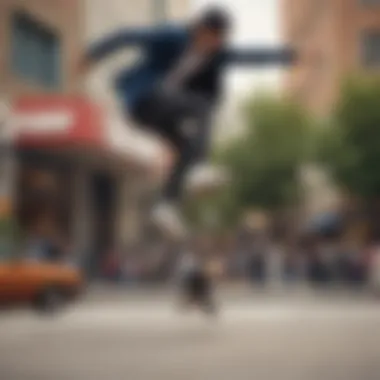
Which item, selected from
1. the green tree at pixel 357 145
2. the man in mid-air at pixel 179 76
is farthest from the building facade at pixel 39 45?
the green tree at pixel 357 145

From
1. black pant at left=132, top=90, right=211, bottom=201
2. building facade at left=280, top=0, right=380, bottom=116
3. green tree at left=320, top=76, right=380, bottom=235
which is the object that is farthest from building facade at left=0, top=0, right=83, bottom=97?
green tree at left=320, top=76, right=380, bottom=235

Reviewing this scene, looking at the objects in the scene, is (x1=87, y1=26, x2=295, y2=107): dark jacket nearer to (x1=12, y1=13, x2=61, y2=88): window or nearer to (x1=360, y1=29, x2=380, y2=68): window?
(x1=12, y1=13, x2=61, y2=88): window

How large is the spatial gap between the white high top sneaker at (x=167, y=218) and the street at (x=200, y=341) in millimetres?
270

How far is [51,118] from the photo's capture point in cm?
250

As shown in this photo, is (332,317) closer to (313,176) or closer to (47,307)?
(313,176)

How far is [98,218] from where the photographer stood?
8.79 feet

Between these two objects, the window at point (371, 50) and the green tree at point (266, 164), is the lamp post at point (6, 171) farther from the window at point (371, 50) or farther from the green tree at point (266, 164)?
the window at point (371, 50)

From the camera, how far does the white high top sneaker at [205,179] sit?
241 cm

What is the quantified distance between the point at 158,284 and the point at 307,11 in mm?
793

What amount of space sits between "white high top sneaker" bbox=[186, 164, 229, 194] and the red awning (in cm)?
26

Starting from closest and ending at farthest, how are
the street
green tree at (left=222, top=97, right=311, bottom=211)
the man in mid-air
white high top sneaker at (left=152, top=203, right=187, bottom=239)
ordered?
the man in mid-air, white high top sneaker at (left=152, top=203, right=187, bottom=239), green tree at (left=222, top=97, right=311, bottom=211), the street

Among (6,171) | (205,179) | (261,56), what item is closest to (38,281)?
(6,171)

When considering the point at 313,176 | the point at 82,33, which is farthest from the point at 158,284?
the point at 82,33

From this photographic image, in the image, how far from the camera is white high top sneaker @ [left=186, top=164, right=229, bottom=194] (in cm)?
241
